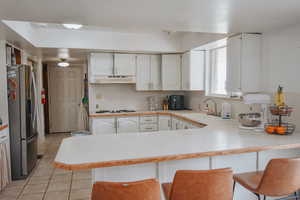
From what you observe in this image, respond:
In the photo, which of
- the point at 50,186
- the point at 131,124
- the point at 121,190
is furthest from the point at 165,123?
the point at 121,190

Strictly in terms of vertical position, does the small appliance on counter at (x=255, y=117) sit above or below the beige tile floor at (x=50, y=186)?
above

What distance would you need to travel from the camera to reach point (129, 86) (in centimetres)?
534

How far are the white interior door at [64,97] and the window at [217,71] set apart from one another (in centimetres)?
403

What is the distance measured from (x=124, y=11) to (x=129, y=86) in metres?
3.26

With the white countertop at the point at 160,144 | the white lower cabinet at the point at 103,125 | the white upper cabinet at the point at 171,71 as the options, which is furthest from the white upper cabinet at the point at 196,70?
the white countertop at the point at 160,144

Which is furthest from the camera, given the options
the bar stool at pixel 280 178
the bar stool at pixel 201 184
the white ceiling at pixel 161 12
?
the white ceiling at pixel 161 12

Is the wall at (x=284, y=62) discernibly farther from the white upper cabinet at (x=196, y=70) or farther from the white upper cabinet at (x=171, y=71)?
the white upper cabinet at (x=171, y=71)

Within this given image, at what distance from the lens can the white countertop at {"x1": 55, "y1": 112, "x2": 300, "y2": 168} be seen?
169 centimetres

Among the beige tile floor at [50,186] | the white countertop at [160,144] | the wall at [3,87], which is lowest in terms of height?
the beige tile floor at [50,186]

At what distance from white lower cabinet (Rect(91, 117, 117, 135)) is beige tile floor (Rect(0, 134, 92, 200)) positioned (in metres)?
0.99

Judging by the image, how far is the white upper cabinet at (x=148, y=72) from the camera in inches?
196

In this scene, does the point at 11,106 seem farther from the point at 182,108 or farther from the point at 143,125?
the point at 182,108

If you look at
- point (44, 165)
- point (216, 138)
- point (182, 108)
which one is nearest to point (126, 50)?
point (182, 108)

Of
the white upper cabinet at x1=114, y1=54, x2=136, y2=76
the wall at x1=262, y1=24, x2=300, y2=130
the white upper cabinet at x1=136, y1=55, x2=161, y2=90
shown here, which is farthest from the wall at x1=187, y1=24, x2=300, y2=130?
the white upper cabinet at x1=114, y1=54, x2=136, y2=76
